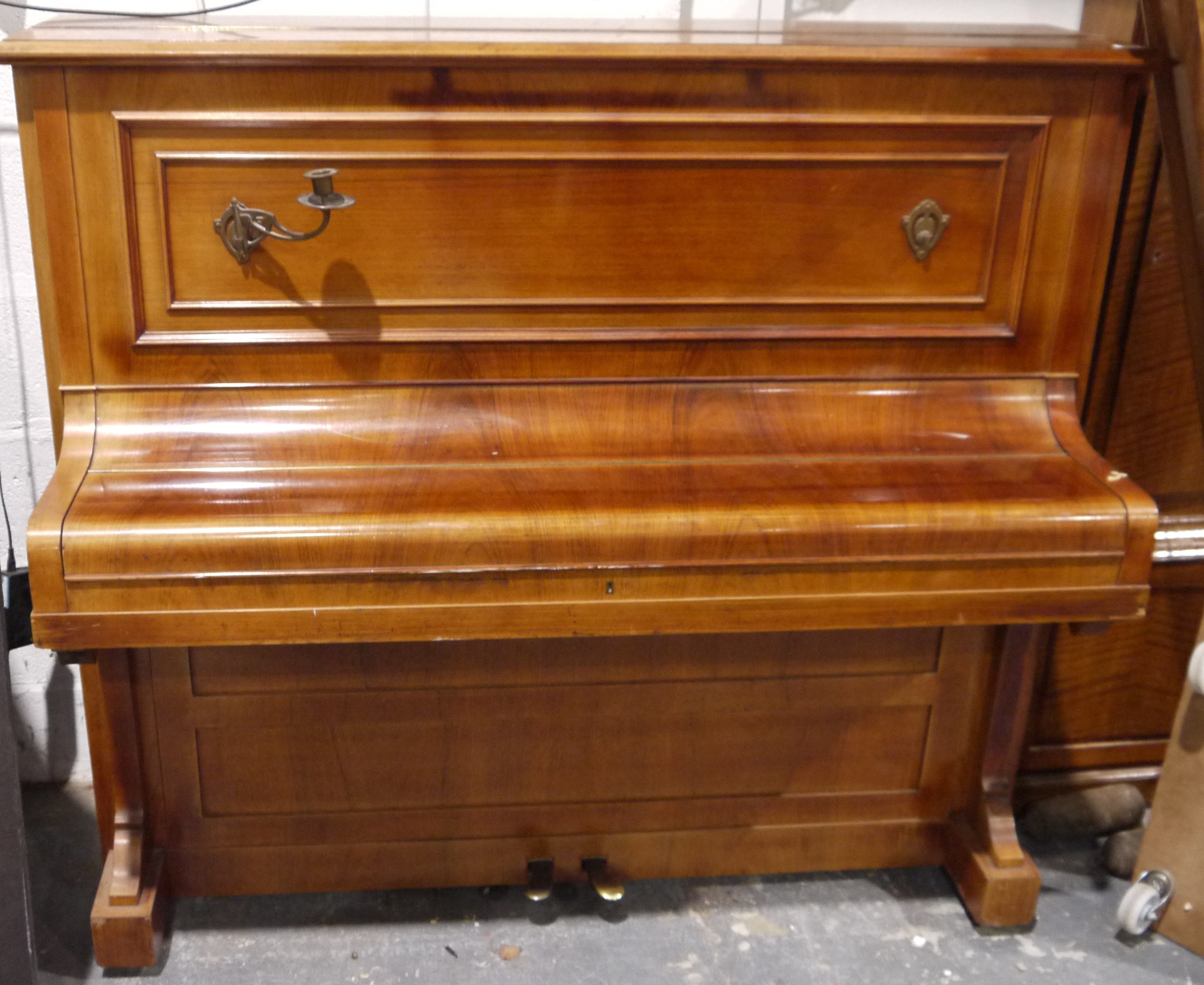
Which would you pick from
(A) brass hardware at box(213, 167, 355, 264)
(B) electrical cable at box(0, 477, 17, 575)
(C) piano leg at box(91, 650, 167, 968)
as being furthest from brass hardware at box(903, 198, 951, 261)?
(B) electrical cable at box(0, 477, 17, 575)

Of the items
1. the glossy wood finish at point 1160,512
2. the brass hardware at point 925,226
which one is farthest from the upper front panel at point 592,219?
the glossy wood finish at point 1160,512

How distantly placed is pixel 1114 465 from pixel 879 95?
843mm

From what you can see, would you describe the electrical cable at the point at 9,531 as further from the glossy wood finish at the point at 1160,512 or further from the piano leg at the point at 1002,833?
the glossy wood finish at the point at 1160,512

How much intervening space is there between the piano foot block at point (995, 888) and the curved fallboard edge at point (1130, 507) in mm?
600

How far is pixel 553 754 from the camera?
1854 millimetres

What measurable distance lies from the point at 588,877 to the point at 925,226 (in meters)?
1.19

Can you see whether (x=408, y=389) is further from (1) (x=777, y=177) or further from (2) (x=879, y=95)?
(2) (x=879, y=95)

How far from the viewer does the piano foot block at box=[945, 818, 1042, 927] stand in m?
1.86

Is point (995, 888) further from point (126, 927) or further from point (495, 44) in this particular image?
point (495, 44)

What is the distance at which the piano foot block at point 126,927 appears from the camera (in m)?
1.72

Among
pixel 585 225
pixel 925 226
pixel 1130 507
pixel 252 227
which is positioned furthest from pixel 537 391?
pixel 1130 507

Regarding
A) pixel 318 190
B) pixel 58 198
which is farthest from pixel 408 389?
pixel 58 198

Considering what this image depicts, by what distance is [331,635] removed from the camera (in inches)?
55.6

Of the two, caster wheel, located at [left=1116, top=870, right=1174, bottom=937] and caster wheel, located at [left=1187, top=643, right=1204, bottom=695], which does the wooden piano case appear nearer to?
caster wheel, located at [left=1187, top=643, right=1204, bottom=695]
